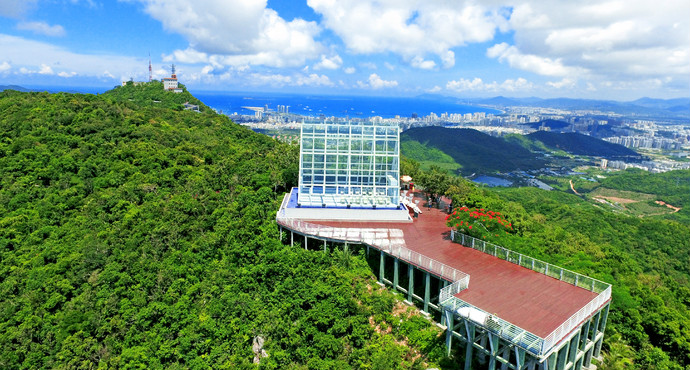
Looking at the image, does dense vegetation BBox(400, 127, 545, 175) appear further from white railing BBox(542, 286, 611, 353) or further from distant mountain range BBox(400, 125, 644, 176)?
white railing BBox(542, 286, 611, 353)

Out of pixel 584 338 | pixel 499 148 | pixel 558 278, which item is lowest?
pixel 584 338

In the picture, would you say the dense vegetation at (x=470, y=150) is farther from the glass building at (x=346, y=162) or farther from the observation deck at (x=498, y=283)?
the observation deck at (x=498, y=283)

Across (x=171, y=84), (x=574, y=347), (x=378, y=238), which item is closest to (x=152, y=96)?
(x=171, y=84)

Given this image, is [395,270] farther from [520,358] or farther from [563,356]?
[563,356]

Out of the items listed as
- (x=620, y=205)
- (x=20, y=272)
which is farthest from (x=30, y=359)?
(x=620, y=205)

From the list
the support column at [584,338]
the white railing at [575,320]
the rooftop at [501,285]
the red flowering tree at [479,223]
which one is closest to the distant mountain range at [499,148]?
the red flowering tree at [479,223]
